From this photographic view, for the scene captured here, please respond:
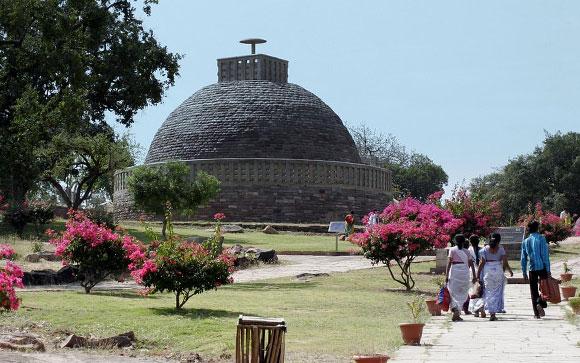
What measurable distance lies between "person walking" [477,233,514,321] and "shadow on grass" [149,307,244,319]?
353 cm

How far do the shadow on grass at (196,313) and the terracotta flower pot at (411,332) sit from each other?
3.72 meters

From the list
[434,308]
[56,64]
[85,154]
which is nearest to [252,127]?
[85,154]

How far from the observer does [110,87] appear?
115 ft

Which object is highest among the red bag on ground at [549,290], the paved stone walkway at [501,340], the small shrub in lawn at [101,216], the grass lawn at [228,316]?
the small shrub in lawn at [101,216]

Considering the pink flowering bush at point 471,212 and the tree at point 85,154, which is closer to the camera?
the pink flowering bush at point 471,212

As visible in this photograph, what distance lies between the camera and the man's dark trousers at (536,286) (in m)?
14.4

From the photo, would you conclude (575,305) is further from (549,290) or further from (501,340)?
(501,340)

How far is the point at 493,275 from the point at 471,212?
573 inches

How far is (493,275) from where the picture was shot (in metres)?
14.8

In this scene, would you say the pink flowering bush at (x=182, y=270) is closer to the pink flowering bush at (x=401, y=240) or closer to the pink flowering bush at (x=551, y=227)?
the pink flowering bush at (x=401, y=240)

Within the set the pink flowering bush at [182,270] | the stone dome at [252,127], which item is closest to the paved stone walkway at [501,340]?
the pink flowering bush at [182,270]

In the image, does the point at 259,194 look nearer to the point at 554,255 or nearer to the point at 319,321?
the point at 554,255

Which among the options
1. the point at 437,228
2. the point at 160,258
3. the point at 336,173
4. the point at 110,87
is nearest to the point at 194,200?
the point at 110,87

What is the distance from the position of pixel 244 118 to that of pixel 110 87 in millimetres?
19417
